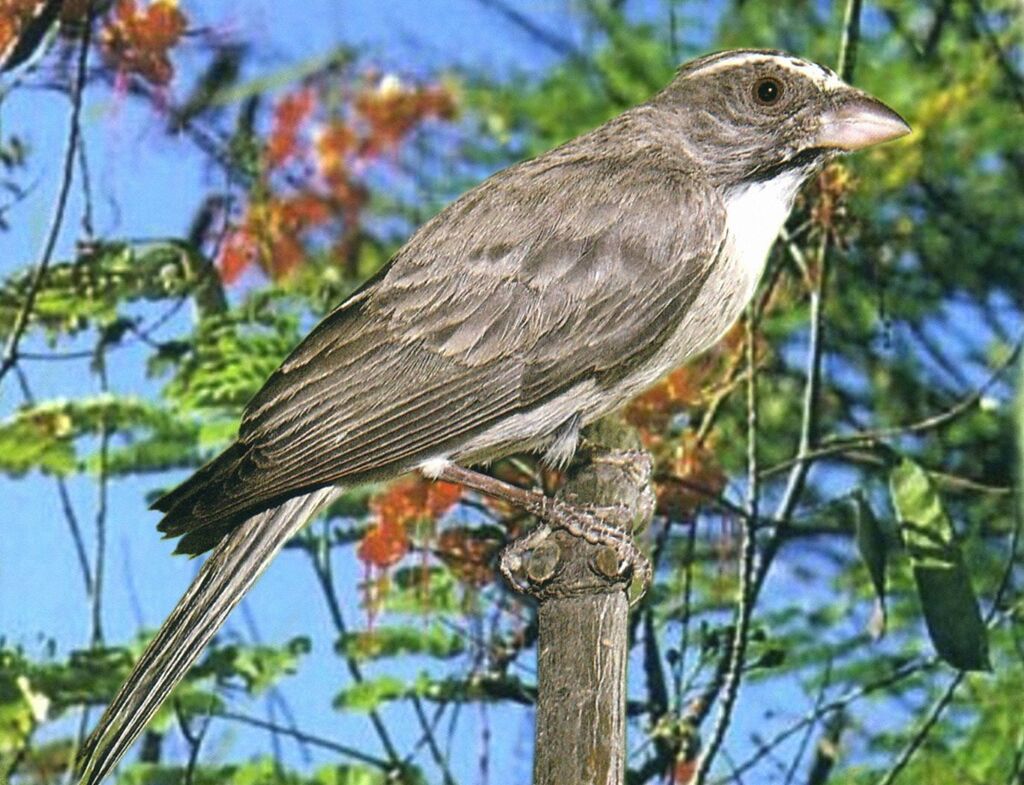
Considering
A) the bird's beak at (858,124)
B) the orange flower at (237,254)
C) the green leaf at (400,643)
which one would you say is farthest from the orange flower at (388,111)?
the bird's beak at (858,124)

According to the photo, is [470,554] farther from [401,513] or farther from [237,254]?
[237,254]

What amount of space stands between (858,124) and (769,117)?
14 cm

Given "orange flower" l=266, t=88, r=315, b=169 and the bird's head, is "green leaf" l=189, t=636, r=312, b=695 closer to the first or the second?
"orange flower" l=266, t=88, r=315, b=169

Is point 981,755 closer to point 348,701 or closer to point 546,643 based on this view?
point 348,701

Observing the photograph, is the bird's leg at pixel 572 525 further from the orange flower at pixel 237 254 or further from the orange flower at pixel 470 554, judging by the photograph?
the orange flower at pixel 237 254

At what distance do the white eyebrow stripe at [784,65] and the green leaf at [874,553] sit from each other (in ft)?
2.76

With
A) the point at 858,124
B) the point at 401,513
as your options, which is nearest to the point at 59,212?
the point at 401,513

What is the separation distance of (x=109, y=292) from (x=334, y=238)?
0.69 m

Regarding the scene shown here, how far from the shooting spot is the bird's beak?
2.51m

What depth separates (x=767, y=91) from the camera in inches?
103

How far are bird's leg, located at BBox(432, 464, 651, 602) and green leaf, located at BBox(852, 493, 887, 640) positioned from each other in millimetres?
794

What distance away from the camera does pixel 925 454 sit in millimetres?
A: 4230

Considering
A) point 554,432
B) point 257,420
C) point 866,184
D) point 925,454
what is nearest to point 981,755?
point 925,454

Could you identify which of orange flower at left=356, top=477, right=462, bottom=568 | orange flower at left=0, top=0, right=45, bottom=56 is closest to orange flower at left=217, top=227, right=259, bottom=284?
orange flower at left=0, top=0, right=45, bottom=56
